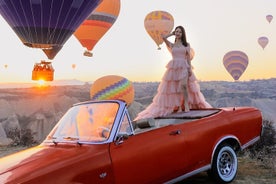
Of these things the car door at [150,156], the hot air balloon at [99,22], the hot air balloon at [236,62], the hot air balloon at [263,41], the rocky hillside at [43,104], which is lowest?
the rocky hillside at [43,104]

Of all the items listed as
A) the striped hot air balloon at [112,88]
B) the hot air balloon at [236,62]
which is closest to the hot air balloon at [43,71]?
the striped hot air balloon at [112,88]

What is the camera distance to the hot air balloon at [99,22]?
33188mm

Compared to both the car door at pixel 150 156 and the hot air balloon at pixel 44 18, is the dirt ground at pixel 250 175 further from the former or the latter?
the hot air balloon at pixel 44 18

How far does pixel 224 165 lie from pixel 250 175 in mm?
929

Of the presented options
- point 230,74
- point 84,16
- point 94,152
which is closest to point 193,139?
point 94,152

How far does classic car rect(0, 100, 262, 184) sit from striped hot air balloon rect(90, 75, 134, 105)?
30183 mm

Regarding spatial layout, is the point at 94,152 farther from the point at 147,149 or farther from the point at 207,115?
the point at 207,115

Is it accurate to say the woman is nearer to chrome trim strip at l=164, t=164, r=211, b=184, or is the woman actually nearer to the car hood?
chrome trim strip at l=164, t=164, r=211, b=184

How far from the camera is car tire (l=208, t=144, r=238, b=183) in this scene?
22.2ft

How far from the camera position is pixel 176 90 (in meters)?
10.4

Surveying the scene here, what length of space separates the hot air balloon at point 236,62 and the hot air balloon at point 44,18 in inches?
1569

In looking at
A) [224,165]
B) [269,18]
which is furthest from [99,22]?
[269,18]

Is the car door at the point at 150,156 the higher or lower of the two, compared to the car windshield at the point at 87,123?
lower

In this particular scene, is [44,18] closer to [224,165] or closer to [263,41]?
[224,165]
